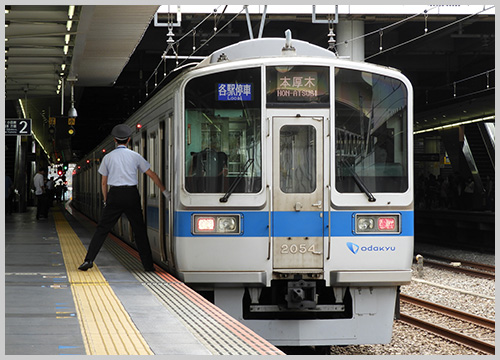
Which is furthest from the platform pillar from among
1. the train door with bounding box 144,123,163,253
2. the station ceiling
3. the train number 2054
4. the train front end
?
the train number 2054

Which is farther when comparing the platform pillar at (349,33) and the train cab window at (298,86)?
the platform pillar at (349,33)

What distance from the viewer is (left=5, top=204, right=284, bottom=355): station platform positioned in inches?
186

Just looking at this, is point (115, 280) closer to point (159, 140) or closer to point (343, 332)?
point (159, 140)

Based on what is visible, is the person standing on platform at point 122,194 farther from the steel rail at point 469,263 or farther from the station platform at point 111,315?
the steel rail at point 469,263

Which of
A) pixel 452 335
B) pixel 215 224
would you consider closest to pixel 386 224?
pixel 215 224

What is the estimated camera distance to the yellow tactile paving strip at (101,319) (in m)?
4.67

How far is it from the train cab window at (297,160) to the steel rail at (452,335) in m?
2.59

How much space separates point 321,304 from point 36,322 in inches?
104

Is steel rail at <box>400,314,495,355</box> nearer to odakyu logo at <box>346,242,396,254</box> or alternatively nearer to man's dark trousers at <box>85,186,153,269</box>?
odakyu logo at <box>346,242,396,254</box>

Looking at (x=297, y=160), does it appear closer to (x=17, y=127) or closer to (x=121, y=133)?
(x=121, y=133)

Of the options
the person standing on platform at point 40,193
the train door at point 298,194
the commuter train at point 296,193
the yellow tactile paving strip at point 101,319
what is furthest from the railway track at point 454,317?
the person standing on platform at point 40,193

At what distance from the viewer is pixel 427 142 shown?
32.4 metres

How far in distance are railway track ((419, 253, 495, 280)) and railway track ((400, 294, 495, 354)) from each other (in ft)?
10.7

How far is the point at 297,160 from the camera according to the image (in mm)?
7059
